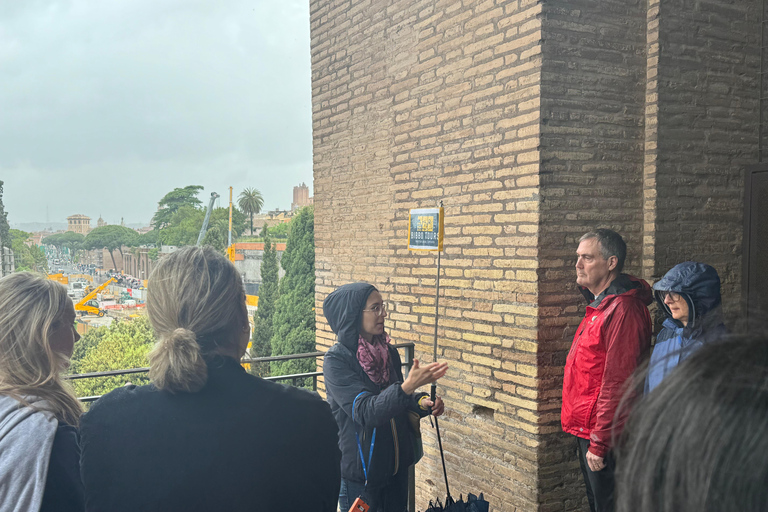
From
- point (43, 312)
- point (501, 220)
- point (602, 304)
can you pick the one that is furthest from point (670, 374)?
point (501, 220)

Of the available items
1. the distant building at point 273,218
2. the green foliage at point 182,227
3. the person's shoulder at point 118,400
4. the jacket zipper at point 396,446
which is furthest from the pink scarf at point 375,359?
the distant building at point 273,218

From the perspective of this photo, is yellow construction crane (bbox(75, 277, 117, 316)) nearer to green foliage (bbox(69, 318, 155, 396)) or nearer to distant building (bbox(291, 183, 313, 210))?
green foliage (bbox(69, 318, 155, 396))

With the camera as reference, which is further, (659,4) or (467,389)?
(467,389)

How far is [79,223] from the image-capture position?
102 meters

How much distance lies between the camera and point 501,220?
428cm

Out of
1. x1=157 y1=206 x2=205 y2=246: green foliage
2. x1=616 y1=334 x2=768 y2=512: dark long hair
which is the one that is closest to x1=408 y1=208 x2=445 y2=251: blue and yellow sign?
x1=616 y1=334 x2=768 y2=512: dark long hair

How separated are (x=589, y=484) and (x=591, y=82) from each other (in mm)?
2466

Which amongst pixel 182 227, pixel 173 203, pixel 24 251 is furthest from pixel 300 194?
pixel 24 251

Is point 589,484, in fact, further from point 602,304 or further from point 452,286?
point 452,286

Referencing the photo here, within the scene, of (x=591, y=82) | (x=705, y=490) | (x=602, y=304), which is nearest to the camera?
(x=705, y=490)

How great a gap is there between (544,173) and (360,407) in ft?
6.33

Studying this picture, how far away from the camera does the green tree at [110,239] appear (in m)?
92.1

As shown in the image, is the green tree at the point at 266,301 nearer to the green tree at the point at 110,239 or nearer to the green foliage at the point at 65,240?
the green tree at the point at 110,239

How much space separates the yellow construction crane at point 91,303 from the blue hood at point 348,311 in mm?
67543
